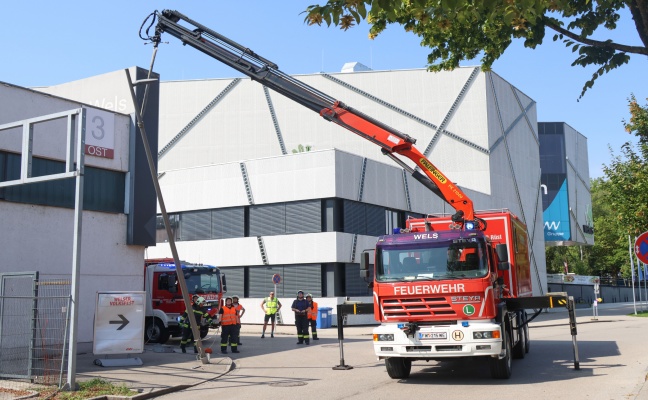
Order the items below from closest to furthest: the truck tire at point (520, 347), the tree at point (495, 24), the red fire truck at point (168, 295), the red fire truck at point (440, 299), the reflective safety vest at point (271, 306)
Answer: the tree at point (495, 24)
the red fire truck at point (440, 299)
the truck tire at point (520, 347)
the red fire truck at point (168, 295)
the reflective safety vest at point (271, 306)

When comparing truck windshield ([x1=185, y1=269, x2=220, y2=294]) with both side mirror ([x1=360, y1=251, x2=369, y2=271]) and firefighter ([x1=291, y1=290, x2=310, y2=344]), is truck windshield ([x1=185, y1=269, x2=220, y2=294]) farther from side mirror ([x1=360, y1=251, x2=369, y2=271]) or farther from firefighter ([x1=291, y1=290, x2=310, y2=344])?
side mirror ([x1=360, y1=251, x2=369, y2=271])

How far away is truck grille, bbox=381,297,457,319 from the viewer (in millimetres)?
11734

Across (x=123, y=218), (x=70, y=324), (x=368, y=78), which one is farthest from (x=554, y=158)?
(x=70, y=324)

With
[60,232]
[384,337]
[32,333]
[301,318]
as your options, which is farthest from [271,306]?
[384,337]

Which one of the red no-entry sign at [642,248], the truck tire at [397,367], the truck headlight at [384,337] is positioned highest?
the red no-entry sign at [642,248]

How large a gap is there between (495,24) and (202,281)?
53.9 feet

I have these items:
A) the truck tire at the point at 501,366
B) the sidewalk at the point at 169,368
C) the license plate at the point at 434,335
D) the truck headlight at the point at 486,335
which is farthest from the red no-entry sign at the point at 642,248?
the license plate at the point at 434,335

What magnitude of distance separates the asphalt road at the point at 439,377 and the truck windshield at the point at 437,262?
6.54 ft

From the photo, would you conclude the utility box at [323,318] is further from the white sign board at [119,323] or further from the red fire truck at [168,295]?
the white sign board at [119,323]

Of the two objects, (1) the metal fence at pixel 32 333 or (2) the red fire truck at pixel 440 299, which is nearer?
(2) the red fire truck at pixel 440 299

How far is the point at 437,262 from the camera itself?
12.1 metres

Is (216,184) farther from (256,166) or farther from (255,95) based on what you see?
(255,95)

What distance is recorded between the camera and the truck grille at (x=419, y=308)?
1173cm

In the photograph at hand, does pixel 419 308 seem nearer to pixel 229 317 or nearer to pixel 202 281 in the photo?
pixel 229 317
